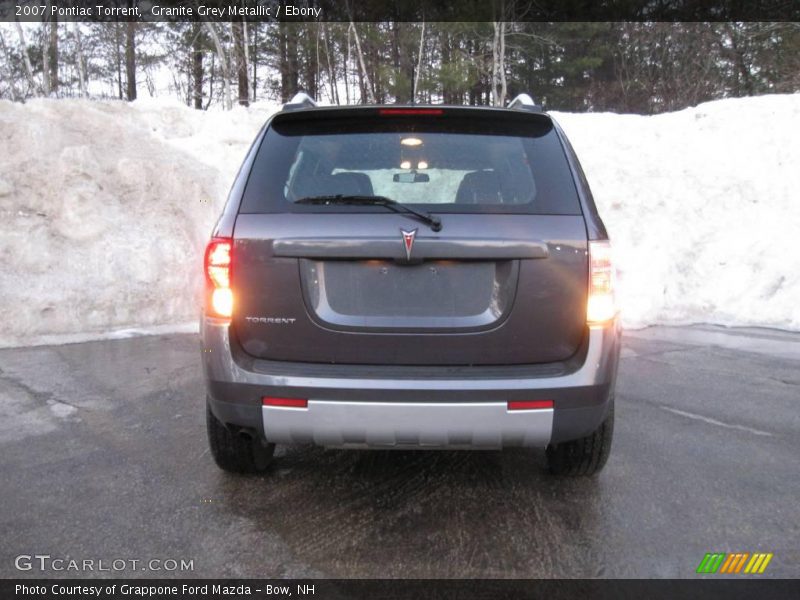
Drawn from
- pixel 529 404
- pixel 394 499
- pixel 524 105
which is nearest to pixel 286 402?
pixel 394 499

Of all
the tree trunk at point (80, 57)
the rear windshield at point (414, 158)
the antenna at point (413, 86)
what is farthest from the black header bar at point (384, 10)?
the rear windshield at point (414, 158)

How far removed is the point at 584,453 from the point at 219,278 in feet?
6.55

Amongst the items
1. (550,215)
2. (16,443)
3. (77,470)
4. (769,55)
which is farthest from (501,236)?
(769,55)

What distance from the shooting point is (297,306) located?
2611 millimetres

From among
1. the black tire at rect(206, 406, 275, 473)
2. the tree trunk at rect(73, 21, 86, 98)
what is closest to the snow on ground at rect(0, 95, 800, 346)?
the black tire at rect(206, 406, 275, 473)

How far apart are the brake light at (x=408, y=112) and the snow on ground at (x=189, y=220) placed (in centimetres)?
518

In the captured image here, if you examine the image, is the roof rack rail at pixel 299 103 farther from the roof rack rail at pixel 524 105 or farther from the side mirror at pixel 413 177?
the roof rack rail at pixel 524 105

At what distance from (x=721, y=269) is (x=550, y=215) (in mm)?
7477

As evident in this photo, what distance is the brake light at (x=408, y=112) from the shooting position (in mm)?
2986

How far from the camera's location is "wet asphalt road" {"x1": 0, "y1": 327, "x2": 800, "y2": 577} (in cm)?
262

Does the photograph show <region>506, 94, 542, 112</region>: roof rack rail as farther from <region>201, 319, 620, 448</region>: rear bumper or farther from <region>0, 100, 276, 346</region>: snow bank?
<region>0, 100, 276, 346</region>: snow bank

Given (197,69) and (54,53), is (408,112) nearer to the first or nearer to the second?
(54,53)

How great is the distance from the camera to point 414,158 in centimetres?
303

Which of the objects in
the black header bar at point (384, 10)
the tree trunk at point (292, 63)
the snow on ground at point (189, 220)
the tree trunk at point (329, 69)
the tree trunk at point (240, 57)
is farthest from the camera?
the tree trunk at point (329, 69)
